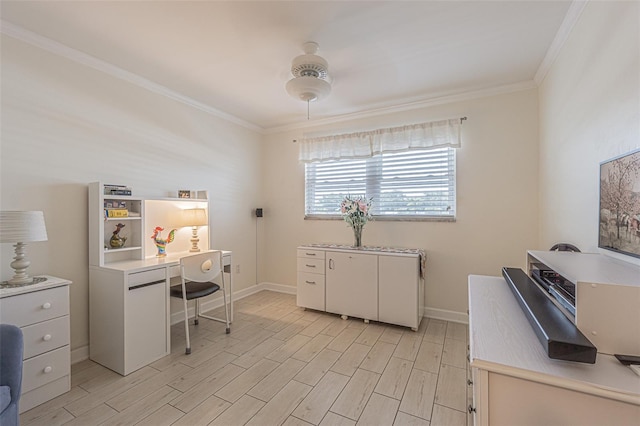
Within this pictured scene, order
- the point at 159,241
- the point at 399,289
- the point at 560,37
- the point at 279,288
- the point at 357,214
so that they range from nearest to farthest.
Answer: the point at 560,37 → the point at 159,241 → the point at 399,289 → the point at 357,214 → the point at 279,288

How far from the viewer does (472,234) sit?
3051mm

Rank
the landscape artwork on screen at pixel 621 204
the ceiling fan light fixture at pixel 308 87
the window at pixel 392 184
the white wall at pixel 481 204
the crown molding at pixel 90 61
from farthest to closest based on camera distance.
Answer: the window at pixel 392 184
the white wall at pixel 481 204
the ceiling fan light fixture at pixel 308 87
the crown molding at pixel 90 61
the landscape artwork on screen at pixel 621 204

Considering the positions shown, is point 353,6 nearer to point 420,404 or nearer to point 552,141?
point 552,141

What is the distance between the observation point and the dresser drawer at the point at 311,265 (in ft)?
11.1

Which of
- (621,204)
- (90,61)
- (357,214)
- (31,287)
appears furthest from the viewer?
(357,214)

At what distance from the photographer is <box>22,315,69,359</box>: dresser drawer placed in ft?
5.83

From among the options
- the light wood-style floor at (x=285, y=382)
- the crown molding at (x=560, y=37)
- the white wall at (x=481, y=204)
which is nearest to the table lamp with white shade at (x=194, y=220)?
the light wood-style floor at (x=285, y=382)

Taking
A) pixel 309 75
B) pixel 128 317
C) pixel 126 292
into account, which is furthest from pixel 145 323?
pixel 309 75

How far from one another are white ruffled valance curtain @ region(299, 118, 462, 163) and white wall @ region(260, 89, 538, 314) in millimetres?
126

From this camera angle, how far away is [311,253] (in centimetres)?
344

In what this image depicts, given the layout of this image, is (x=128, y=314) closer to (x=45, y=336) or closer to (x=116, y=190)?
(x=45, y=336)

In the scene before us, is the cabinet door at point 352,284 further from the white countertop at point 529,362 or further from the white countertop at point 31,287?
the white countertop at point 31,287

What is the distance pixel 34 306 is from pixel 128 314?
1.76 feet

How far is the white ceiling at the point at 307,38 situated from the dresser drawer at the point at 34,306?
1.86m
